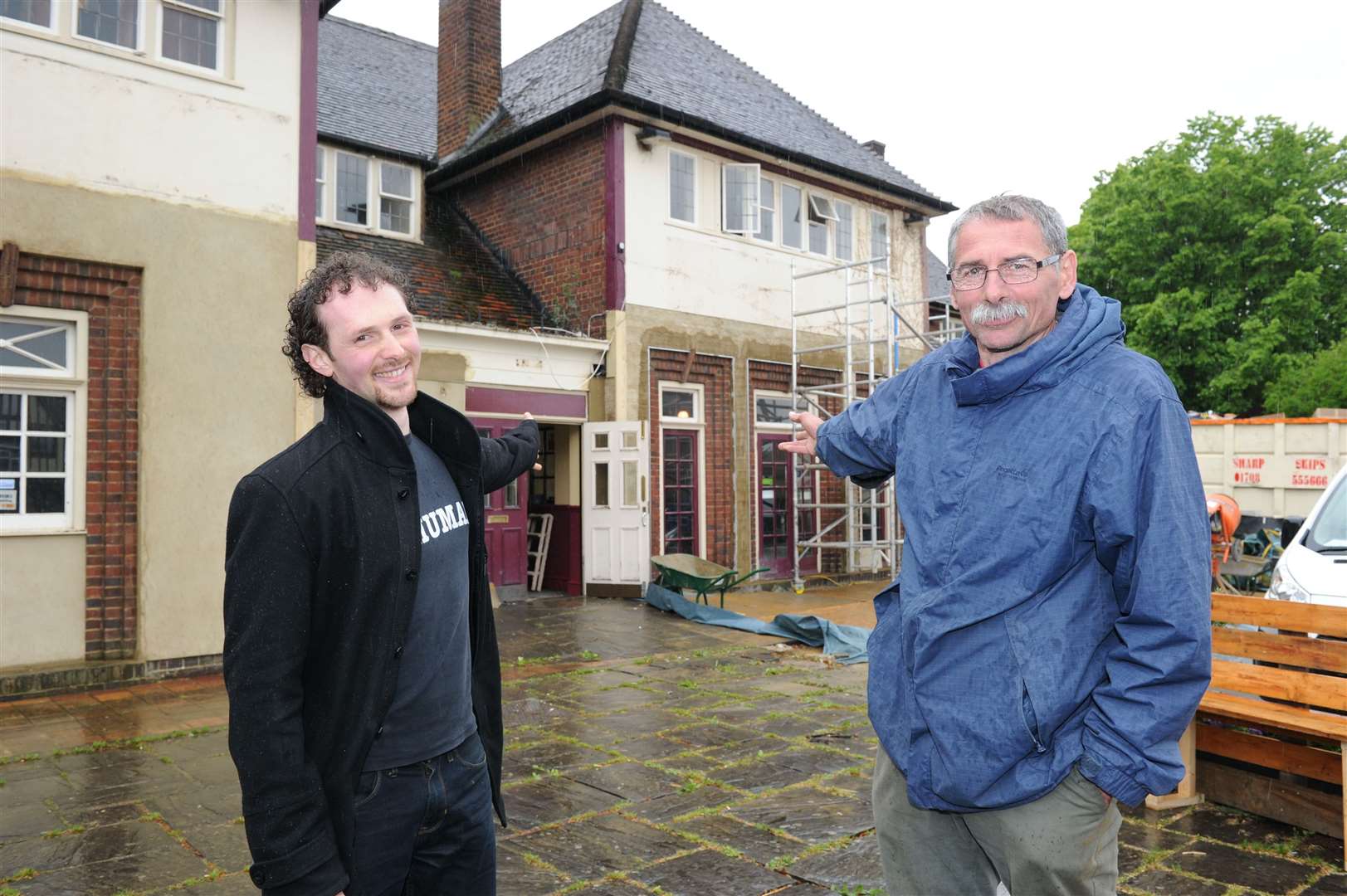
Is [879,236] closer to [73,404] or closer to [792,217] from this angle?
[792,217]

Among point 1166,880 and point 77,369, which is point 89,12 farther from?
point 1166,880

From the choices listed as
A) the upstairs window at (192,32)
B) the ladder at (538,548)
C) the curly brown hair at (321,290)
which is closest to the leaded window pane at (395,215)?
the ladder at (538,548)

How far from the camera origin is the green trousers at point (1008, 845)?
204 centimetres

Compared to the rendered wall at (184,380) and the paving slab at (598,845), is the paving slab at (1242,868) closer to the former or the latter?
the paving slab at (598,845)

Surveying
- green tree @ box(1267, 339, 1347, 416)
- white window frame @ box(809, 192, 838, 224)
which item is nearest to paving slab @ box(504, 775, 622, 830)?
white window frame @ box(809, 192, 838, 224)

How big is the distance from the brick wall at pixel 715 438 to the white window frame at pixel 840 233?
3.39 meters

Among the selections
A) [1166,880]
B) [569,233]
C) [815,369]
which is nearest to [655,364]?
[569,233]

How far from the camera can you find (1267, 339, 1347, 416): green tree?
1038 inches

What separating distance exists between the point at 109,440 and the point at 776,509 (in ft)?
33.1

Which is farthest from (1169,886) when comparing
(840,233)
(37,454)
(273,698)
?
(840,233)

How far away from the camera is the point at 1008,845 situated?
209cm

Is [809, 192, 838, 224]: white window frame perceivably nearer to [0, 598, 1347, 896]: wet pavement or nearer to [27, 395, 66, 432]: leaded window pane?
[0, 598, 1347, 896]: wet pavement

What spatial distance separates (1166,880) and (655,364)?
10.9 metres

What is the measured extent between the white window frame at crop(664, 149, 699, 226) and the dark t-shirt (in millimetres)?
12333
